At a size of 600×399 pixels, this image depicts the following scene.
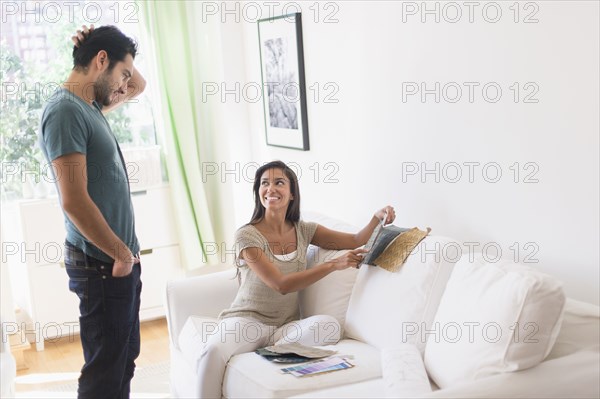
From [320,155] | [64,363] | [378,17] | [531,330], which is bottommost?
[64,363]

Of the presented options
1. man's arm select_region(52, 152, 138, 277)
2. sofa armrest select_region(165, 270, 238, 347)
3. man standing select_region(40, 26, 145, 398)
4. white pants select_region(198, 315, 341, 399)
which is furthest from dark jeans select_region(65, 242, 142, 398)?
sofa armrest select_region(165, 270, 238, 347)

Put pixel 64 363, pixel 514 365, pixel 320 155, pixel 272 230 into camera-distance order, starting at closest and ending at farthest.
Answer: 1. pixel 514 365
2. pixel 272 230
3. pixel 320 155
4. pixel 64 363

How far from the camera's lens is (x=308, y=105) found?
418 centimetres

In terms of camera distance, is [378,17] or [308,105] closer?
[378,17]

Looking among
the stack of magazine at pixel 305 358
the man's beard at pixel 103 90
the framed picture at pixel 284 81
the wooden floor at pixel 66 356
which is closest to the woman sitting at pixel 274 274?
the stack of magazine at pixel 305 358

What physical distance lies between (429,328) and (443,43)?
109 centimetres

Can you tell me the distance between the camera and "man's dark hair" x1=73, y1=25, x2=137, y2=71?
2857 mm

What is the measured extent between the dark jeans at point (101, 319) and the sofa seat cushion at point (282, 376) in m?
0.40

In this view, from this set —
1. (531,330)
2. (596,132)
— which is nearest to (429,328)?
(531,330)

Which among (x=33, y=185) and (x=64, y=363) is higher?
(x=33, y=185)

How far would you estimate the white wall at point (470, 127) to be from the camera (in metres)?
2.55

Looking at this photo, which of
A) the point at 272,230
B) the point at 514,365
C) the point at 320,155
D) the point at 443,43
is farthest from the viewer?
the point at 320,155

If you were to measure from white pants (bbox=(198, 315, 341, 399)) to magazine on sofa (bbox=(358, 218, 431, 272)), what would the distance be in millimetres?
287

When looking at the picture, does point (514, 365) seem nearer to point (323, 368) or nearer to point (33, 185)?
point (323, 368)
